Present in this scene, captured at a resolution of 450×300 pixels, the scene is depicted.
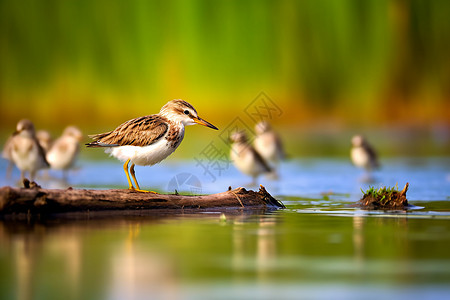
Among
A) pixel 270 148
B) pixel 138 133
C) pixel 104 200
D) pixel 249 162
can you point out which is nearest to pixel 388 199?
pixel 138 133

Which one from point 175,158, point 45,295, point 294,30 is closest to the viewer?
point 45,295

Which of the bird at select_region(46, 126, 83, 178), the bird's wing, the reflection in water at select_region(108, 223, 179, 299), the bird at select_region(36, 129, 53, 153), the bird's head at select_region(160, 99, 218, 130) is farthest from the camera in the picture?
the bird at select_region(36, 129, 53, 153)

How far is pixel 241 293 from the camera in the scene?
18.7ft

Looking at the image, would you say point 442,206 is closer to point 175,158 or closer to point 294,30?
point 175,158

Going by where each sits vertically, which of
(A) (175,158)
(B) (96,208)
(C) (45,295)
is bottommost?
(C) (45,295)

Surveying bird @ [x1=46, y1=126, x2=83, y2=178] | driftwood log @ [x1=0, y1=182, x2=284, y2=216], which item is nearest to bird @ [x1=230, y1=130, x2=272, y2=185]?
bird @ [x1=46, y1=126, x2=83, y2=178]

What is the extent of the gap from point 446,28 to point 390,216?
38.1 meters

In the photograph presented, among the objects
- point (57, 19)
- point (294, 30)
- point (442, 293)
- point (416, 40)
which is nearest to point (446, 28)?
point (416, 40)

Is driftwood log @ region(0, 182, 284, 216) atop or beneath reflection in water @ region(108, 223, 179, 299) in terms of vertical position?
atop

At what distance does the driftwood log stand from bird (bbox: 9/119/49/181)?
5.76m

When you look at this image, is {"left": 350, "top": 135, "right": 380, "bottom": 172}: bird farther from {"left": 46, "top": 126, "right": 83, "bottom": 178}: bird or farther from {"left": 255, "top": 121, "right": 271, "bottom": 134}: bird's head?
{"left": 46, "top": 126, "right": 83, "bottom": 178}: bird

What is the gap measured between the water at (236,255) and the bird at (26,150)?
5.36m

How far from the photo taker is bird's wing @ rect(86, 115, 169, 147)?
988cm

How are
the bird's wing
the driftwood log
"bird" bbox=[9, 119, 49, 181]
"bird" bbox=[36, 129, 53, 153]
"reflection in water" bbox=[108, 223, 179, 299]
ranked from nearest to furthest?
1. "reflection in water" bbox=[108, 223, 179, 299]
2. the driftwood log
3. the bird's wing
4. "bird" bbox=[9, 119, 49, 181]
5. "bird" bbox=[36, 129, 53, 153]
